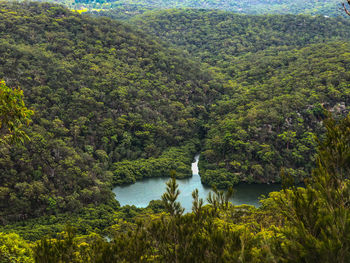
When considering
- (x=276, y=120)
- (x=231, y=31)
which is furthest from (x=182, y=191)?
(x=231, y=31)

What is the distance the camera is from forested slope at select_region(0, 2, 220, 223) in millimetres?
35781

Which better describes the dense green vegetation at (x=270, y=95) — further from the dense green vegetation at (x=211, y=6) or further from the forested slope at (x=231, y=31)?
the dense green vegetation at (x=211, y=6)

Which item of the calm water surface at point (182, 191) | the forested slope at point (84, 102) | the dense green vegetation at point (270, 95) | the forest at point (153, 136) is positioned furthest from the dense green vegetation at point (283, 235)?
the dense green vegetation at point (270, 95)

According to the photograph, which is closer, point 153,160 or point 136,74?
point 153,160

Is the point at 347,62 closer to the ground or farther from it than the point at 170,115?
farther from it

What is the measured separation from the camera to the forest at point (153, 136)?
A: 720 cm

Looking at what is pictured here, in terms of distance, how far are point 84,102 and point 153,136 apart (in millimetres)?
13602

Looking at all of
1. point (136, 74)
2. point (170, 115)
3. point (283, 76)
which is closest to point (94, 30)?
point (136, 74)

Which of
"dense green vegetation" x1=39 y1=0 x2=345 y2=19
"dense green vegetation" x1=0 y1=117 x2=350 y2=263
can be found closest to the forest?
"dense green vegetation" x1=0 y1=117 x2=350 y2=263

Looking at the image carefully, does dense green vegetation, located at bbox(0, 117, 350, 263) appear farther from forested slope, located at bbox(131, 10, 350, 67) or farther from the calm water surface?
forested slope, located at bbox(131, 10, 350, 67)

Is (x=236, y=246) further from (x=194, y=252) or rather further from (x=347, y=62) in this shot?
(x=347, y=62)

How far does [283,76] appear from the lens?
6372 centimetres

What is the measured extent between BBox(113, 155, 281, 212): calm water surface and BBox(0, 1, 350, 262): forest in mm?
1348

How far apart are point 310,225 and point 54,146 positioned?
38866mm
